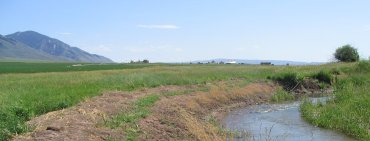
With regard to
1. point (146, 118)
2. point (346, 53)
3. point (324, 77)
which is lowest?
point (146, 118)

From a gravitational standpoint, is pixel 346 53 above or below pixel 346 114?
above

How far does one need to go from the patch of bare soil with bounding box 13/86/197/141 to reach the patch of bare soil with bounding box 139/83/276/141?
1.45m

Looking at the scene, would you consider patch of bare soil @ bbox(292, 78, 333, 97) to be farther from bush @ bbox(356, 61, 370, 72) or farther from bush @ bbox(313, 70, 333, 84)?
bush @ bbox(356, 61, 370, 72)

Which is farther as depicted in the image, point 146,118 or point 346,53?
point 346,53

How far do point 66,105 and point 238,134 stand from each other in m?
7.51

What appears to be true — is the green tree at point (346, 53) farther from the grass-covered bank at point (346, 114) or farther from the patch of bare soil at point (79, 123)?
the patch of bare soil at point (79, 123)

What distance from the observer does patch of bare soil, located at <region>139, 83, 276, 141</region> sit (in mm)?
17703

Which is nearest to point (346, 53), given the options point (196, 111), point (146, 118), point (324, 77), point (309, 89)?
point (324, 77)

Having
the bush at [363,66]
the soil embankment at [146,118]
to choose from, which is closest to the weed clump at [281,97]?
the soil embankment at [146,118]

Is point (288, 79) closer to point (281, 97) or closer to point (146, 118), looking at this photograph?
point (281, 97)

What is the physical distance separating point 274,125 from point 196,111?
560 centimetres

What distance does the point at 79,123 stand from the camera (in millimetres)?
16547

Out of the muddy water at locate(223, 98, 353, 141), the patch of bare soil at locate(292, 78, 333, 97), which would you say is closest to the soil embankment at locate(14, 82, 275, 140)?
the muddy water at locate(223, 98, 353, 141)

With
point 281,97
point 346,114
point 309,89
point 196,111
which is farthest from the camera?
point 309,89
